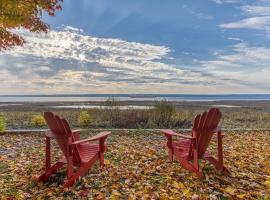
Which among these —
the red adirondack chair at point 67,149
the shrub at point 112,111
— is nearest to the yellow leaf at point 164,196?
the red adirondack chair at point 67,149

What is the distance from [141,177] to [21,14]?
13.5 ft

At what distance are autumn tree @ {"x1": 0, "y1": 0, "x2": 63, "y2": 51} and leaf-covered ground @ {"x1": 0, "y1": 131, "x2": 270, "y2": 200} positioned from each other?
2.87 meters

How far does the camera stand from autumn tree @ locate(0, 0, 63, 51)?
6.84 meters

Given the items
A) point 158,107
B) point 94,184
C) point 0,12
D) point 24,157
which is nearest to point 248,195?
point 94,184

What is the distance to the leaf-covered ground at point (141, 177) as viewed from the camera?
4.90 meters

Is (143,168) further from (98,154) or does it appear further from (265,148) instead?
(265,148)

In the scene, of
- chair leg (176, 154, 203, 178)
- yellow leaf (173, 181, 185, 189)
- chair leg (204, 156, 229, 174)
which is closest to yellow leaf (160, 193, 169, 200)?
yellow leaf (173, 181, 185, 189)

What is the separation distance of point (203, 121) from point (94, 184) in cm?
195

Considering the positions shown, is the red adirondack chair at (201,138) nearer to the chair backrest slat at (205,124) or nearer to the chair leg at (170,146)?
the chair backrest slat at (205,124)

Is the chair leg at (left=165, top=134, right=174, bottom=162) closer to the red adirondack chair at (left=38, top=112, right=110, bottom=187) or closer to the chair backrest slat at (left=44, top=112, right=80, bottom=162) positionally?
the red adirondack chair at (left=38, top=112, right=110, bottom=187)

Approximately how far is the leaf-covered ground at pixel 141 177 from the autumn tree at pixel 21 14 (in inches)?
113

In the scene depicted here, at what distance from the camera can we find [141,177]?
5609 millimetres

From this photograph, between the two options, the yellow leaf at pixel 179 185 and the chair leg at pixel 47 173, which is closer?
the yellow leaf at pixel 179 185

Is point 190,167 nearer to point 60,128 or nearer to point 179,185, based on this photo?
point 179,185
